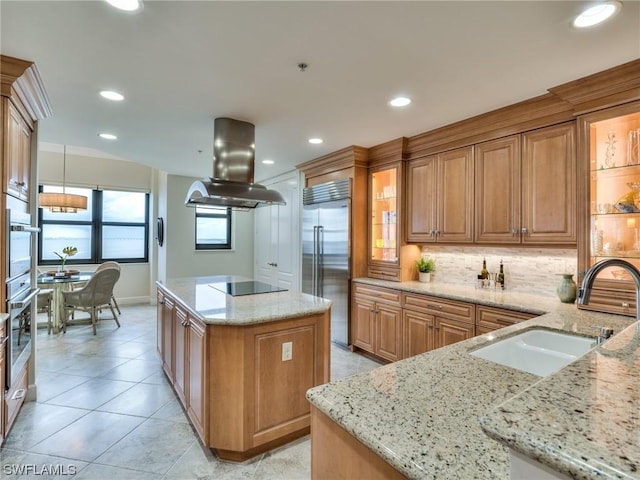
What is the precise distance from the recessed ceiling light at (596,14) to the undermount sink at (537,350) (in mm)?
1578

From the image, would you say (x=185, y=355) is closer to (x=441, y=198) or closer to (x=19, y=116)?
(x=19, y=116)

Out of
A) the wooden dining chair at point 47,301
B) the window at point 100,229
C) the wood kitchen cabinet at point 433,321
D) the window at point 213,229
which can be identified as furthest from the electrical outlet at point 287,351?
the window at point 100,229

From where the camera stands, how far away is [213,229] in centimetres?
670

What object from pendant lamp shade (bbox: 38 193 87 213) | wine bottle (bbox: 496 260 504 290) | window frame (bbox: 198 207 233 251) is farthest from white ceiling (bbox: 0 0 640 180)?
window frame (bbox: 198 207 233 251)

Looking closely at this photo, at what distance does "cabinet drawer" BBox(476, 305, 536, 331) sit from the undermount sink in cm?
84

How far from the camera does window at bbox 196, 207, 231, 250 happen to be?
652 cm

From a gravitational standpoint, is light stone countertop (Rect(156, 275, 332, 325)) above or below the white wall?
below

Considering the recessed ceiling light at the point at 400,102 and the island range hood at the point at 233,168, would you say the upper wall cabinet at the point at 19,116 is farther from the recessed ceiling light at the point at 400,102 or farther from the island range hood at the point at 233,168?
the recessed ceiling light at the point at 400,102

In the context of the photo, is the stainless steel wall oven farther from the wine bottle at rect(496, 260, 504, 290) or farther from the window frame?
the wine bottle at rect(496, 260, 504, 290)

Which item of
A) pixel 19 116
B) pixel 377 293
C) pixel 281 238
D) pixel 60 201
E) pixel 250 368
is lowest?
pixel 250 368

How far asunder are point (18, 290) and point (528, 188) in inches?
156

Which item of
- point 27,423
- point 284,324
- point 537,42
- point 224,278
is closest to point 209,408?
point 284,324

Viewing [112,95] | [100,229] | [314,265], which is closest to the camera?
[112,95]

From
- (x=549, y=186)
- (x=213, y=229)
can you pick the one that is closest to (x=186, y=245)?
(x=213, y=229)
